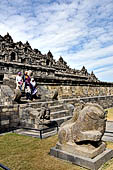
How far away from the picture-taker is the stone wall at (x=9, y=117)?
324 inches

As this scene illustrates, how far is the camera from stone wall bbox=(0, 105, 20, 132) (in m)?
8.22

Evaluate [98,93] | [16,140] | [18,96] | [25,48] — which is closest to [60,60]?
[25,48]

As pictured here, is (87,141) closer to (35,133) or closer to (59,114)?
(35,133)

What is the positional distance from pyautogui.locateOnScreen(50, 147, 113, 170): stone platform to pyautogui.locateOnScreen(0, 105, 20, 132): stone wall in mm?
4379

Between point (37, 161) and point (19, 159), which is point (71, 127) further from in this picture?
point (19, 159)

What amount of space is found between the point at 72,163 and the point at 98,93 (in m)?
20.7

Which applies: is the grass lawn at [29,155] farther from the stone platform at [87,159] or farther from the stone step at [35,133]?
the stone step at [35,133]

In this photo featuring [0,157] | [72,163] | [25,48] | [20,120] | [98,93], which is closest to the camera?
[72,163]

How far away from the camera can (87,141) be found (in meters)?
4.28

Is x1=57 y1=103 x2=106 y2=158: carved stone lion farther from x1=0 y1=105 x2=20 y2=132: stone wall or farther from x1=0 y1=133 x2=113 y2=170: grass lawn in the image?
x1=0 y1=105 x2=20 y2=132: stone wall

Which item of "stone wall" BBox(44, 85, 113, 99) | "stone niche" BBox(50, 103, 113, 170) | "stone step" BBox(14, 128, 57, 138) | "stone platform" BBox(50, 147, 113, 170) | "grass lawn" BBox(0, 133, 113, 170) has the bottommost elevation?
"grass lawn" BBox(0, 133, 113, 170)

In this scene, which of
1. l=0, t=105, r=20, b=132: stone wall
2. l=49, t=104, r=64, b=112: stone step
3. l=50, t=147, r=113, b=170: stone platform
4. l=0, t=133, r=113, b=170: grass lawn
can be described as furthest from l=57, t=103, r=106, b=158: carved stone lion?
l=49, t=104, r=64, b=112: stone step

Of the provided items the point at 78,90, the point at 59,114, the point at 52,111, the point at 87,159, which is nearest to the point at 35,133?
the point at 59,114

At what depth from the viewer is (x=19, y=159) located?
4.75 meters
